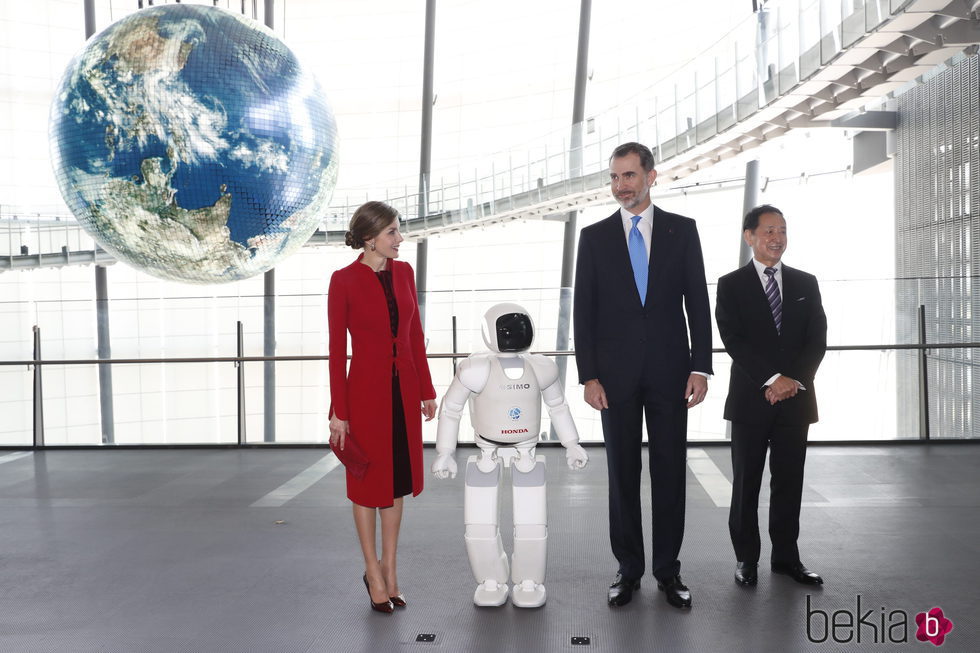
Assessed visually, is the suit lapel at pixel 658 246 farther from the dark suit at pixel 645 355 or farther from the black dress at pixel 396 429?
the black dress at pixel 396 429

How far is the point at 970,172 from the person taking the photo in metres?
7.33

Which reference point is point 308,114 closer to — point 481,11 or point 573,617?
point 573,617

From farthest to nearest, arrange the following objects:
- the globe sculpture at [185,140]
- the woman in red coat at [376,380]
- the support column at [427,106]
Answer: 1. the support column at [427,106]
2. the globe sculpture at [185,140]
3. the woman in red coat at [376,380]

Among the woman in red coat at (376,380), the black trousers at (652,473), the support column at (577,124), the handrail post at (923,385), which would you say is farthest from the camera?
the support column at (577,124)

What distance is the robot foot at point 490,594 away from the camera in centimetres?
278

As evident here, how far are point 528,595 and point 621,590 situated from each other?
0.34m

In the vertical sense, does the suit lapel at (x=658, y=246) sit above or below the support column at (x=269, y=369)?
above

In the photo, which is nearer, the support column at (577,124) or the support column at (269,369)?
the support column at (269,369)

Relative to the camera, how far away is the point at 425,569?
128 inches

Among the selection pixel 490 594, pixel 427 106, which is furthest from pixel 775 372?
pixel 427 106

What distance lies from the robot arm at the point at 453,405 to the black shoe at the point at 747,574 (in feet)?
3.91

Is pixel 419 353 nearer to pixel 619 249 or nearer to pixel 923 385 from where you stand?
pixel 619 249

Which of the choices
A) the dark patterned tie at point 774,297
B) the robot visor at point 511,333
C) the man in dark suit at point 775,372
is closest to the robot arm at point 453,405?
the robot visor at point 511,333

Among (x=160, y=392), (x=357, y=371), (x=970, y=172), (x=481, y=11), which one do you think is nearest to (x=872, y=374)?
(x=970, y=172)
